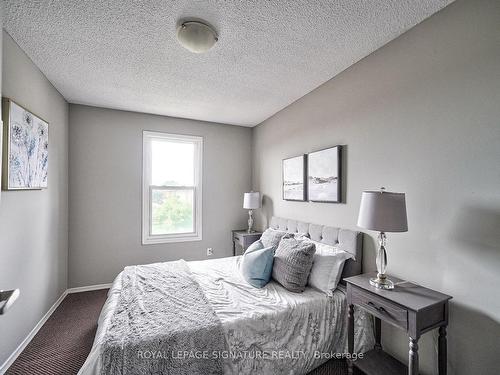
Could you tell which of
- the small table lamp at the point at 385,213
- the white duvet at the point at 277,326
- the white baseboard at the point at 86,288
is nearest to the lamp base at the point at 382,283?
the small table lamp at the point at 385,213

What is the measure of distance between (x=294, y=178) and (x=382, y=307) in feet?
5.95

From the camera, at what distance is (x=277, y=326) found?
1691 millimetres

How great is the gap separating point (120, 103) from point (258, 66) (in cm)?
209

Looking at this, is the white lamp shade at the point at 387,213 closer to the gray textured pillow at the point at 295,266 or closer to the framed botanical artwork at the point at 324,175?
the gray textured pillow at the point at 295,266

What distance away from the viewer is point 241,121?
4.04 m

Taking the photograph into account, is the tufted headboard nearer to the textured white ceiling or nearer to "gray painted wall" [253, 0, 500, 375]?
"gray painted wall" [253, 0, 500, 375]

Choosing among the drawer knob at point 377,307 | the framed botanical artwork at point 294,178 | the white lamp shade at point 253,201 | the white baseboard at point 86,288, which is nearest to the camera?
the drawer knob at point 377,307

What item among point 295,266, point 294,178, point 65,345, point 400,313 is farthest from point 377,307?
point 65,345

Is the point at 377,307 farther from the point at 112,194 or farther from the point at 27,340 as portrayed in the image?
the point at 112,194

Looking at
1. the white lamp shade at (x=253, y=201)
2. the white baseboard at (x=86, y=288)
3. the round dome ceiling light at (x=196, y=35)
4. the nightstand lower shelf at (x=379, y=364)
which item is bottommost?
the white baseboard at (x=86, y=288)

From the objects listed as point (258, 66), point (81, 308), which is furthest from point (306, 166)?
point (81, 308)

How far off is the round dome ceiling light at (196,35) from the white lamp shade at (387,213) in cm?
166

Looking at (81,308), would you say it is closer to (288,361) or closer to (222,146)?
(288,361)

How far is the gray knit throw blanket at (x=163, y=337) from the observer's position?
1.31 metres
